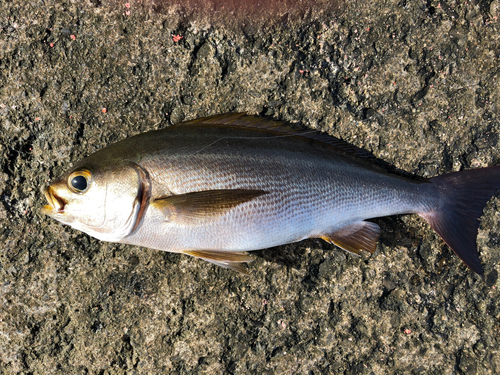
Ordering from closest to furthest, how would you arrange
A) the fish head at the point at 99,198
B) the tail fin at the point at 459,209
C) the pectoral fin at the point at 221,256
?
the fish head at the point at 99,198 → the pectoral fin at the point at 221,256 → the tail fin at the point at 459,209

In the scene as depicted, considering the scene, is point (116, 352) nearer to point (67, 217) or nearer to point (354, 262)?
point (67, 217)

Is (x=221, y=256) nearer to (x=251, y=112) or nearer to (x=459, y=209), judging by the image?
(x=251, y=112)

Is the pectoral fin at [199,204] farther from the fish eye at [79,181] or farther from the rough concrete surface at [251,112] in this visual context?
the rough concrete surface at [251,112]

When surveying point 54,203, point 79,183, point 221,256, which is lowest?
point 221,256

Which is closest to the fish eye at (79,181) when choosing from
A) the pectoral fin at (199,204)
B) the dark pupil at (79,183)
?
the dark pupil at (79,183)

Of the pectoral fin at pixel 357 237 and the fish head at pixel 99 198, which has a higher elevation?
the fish head at pixel 99 198

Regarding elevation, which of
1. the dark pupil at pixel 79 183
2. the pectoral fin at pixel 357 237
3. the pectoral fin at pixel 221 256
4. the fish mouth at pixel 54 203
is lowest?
the pectoral fin at pixel 221 256

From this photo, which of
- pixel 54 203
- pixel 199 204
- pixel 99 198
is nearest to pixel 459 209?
pixel 199 204
